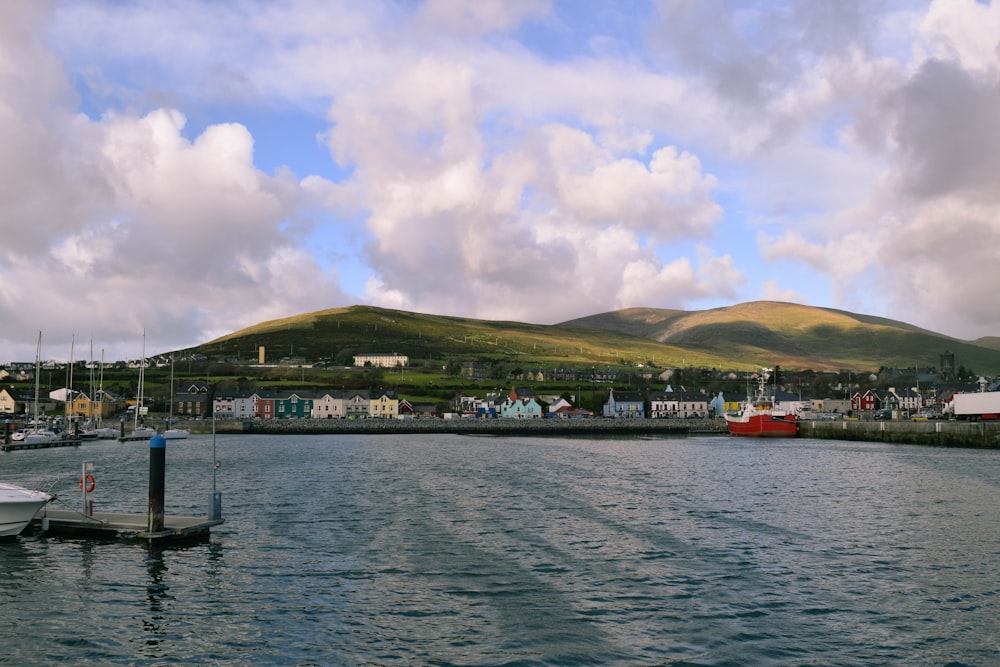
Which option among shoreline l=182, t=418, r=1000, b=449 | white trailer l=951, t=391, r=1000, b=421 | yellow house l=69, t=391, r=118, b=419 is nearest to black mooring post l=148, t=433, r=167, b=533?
white trailer l=951, t=391, r=1000, b=421

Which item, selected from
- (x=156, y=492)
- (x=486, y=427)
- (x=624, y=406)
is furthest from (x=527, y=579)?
→ (x=624, y=406)

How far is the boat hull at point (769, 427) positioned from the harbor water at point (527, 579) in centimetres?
7370

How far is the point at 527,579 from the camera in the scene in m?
24.1

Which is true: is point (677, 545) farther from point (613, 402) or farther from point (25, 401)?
point (25, 401)

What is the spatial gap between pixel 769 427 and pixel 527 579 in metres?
106

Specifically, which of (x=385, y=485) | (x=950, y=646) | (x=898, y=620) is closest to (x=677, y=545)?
(x=898, y=620)

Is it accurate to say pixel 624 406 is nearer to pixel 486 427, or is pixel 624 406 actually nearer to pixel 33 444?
pixel 486 427

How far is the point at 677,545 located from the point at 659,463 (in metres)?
39.1

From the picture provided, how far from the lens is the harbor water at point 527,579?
18.0m

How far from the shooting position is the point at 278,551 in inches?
1113

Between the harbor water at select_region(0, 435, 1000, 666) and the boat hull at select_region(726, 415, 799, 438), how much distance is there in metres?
73.7

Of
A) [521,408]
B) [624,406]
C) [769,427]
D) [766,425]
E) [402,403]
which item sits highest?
[402,403]

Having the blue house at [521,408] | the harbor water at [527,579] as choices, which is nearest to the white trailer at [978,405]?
the harbor water at [527,579]

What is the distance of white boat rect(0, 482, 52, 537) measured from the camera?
29984 millimetres
